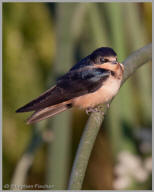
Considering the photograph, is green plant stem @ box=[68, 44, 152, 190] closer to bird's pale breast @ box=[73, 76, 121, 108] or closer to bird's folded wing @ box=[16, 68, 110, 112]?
bird's pale breast @ box=[73, 76, 121, 108]

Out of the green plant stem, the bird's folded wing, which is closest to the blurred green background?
the bird's folded wing

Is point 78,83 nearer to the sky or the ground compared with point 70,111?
nearer to the sky

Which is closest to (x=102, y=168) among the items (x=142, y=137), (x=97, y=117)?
(x=142, y=137)

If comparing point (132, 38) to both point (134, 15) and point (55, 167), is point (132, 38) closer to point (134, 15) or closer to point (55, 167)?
point (134, 15)

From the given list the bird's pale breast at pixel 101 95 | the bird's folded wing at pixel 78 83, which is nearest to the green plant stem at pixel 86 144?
the bird's pale breast at pixel 101 95

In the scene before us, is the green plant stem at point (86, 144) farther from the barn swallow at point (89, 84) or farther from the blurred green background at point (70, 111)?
the blurred green background at point (70, 111)

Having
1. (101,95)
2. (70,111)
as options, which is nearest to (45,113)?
(101,95)

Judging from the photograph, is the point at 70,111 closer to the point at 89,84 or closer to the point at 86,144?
the point at 89,84
